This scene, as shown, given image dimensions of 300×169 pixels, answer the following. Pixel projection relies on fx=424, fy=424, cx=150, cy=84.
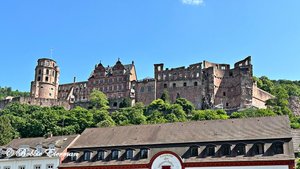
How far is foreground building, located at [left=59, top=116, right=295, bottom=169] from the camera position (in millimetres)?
40094

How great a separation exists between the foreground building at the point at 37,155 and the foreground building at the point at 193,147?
3.96ft

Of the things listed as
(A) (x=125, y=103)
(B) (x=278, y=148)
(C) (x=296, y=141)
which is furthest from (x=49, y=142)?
(A) (x=125, y=103)

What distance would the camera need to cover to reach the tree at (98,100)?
438ft

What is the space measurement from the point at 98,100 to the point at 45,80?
27.1 meters

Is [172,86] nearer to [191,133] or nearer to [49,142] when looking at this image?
[49,142]

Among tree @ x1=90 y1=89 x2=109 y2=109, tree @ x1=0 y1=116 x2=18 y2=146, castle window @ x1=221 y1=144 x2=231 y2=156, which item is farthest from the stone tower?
castle window @ x1=221 y1=144 x2=231 y2=156

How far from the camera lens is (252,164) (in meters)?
39.7

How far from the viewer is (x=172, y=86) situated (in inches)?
5408

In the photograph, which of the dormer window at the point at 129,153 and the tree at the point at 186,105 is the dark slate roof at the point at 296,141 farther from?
the tree at the point at 186,105

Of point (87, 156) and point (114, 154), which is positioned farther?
point (87, 156)

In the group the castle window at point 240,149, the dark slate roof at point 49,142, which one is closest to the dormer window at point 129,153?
the dark slate roof at point 49,142

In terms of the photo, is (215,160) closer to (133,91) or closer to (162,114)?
(162,114)

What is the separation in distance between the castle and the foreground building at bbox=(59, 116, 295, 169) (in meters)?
79.5

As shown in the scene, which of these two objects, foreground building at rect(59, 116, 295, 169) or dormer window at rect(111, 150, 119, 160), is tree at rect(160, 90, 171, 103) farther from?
dormer window at rect(111, 150, 119, 160)
